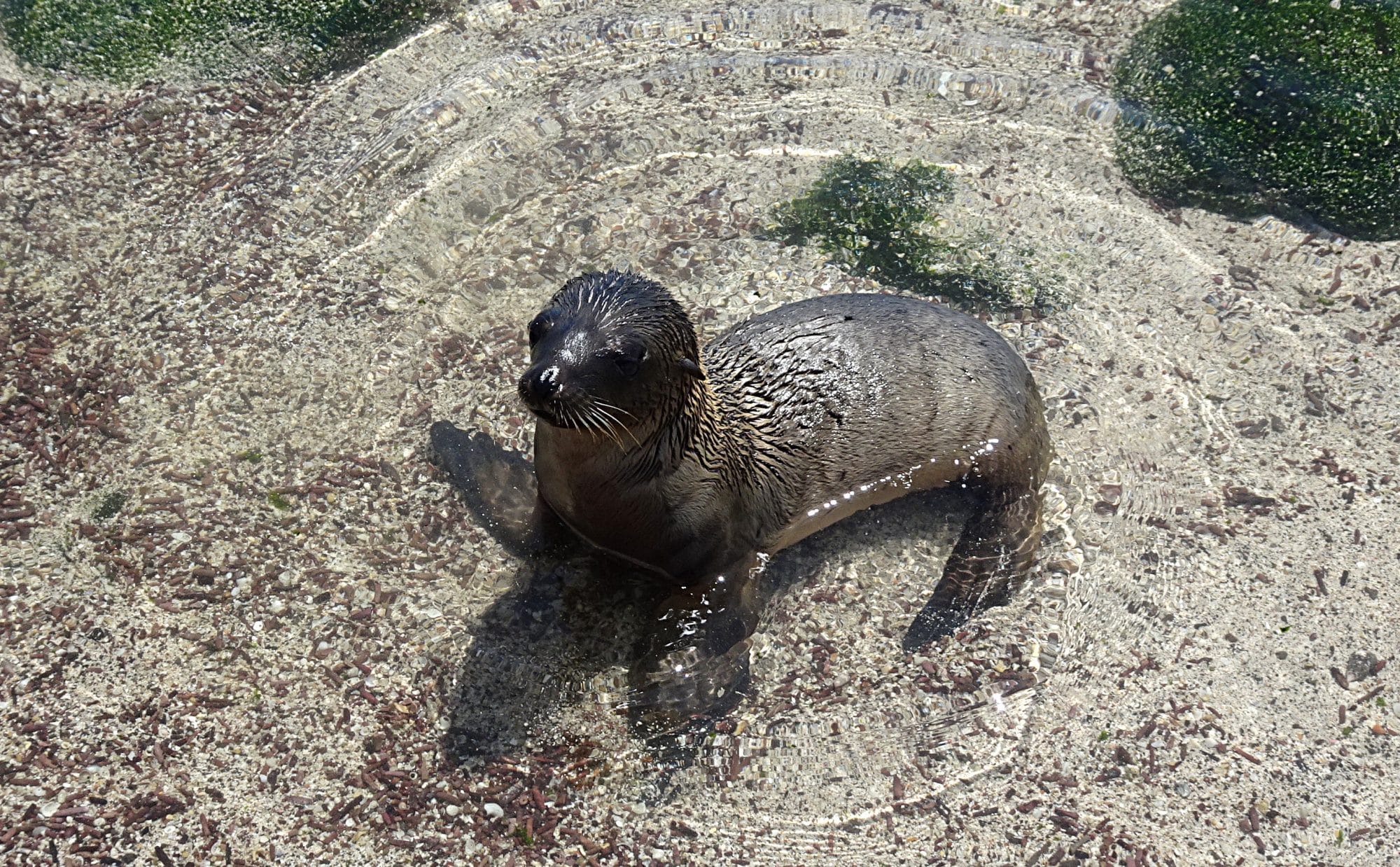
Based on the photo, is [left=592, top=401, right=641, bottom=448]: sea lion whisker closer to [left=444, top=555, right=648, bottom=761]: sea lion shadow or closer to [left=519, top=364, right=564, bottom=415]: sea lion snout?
[left=519, top=364, right=564, bottom=415]: sea lion snout

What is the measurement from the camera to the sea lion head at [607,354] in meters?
3.97

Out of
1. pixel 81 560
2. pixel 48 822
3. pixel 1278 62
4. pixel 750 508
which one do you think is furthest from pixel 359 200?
pixel 1278 62

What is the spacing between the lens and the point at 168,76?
7129mm

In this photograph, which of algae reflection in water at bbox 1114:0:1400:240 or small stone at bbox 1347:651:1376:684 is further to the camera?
algae reflection in water at bbox 1114:0:1400:240

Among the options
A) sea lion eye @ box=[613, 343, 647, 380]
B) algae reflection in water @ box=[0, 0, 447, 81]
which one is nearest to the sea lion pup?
sea lion eye @ box=[613, 343, 647, 380]

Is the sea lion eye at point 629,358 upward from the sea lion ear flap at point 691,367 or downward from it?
upward

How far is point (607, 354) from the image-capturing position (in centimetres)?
407

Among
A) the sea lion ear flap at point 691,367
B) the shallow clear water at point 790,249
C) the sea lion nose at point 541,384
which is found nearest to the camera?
the sea lion nose at point 541,384

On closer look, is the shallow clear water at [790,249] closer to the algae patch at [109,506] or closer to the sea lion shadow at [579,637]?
the sea lion shadow at [579,637]

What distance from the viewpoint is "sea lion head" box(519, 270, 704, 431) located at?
13.0 ft

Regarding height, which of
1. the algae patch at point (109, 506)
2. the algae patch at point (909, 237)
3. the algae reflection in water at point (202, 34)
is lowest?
the algae patch at point (109, 506)

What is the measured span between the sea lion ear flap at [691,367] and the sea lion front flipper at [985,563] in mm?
1688

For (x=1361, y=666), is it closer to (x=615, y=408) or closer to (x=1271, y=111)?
(x=615, y=408)

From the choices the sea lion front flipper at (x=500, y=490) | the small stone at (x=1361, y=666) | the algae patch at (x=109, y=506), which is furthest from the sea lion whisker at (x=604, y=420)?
the small stone at (x=1361, y=666)
